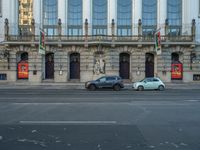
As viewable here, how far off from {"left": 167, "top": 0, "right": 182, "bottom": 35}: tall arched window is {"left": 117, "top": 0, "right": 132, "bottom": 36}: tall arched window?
6015 mm

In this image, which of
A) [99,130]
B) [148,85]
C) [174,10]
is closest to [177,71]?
[174,10]

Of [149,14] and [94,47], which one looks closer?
[94,47]

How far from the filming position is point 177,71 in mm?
35938

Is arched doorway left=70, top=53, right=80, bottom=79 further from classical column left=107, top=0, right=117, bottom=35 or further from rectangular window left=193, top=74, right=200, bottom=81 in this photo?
rectangular window left=193, top=74, right=200, bottom=81

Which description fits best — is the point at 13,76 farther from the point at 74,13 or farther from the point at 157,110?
the point at 157,110

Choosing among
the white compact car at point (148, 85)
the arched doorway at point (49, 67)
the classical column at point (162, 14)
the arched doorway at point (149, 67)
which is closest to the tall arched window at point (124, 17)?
the classical column at point (162, 14)

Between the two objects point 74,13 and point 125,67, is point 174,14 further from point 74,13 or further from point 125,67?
point 74,13

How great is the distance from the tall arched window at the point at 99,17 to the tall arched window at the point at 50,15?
19.3 ft

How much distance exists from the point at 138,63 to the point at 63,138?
29.9 metres

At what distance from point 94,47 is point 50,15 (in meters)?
8.81

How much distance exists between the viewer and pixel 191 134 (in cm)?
681

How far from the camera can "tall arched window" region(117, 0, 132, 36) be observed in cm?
3634

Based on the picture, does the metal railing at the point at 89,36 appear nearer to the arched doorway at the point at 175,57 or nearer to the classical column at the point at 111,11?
the classical column at the point at 111,11

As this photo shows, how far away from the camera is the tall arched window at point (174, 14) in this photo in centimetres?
3634
